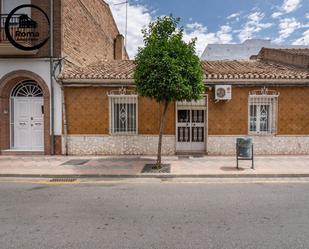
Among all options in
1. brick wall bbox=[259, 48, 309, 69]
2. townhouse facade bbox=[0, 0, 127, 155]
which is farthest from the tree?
brick wall bbox=[259, 48, 309, 69]

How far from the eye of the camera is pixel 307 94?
37.2 feet

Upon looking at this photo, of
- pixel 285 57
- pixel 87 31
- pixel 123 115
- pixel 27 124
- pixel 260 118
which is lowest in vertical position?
pixel 27 124

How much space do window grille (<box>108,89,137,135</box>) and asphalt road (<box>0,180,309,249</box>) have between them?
15.8ft

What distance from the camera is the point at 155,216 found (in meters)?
4.73

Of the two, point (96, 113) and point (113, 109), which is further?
→ point (113, 109)

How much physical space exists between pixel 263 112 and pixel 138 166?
646cm

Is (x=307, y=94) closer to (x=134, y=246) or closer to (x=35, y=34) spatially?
(x=134, y=246)

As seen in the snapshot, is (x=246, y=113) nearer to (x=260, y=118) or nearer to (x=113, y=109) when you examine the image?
(x=260, y=118)

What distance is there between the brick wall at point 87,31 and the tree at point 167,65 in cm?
520

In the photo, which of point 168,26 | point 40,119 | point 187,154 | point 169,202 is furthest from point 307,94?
point 40,119

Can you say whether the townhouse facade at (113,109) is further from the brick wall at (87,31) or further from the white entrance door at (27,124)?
the brick wall at (87,31)

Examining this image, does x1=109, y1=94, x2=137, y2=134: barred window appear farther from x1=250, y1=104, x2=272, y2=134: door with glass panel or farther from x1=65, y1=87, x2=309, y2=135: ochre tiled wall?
x1=250, y1=104, x2=272, y2=134: door with glass panel

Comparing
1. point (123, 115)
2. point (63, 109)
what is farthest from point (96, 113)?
point (63, 109)

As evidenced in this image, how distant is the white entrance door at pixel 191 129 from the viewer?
11.7 metres
